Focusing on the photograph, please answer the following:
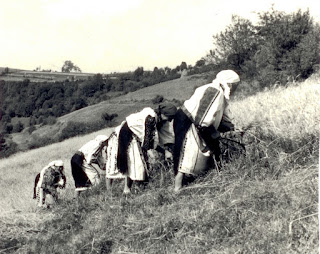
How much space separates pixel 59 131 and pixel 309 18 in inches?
1443

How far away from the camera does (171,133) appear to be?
5707 millimetres

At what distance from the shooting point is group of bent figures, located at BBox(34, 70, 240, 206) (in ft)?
15.4

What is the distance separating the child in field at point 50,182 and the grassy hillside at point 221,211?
4.24ft

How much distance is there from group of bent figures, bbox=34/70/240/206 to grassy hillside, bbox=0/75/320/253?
0.24m

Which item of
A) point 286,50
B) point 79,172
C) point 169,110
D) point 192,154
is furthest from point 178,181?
point 286,50

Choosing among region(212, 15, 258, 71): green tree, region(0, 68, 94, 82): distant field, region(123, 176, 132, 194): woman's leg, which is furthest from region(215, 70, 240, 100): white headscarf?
region(0, 68, 94, 82): distant field

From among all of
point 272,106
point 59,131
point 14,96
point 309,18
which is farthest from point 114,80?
point 272,106

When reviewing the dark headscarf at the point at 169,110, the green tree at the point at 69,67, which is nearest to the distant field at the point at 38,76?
the green tree at the point at 69,67

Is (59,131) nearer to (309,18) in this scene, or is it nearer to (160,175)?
(309,18)

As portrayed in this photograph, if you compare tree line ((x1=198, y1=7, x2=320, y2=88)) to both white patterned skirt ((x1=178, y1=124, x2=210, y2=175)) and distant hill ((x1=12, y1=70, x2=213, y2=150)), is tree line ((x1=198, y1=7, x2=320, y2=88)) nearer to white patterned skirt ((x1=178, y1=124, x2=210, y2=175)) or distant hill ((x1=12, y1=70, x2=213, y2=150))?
white patterned skirt ((x1=178, y1=124, x2=210, y2=175))

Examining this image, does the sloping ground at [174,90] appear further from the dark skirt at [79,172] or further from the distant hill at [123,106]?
the dark skirt at [79,172]

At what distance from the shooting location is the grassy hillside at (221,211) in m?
3.25

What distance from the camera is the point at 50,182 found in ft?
24.8

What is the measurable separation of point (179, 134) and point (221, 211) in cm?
143
